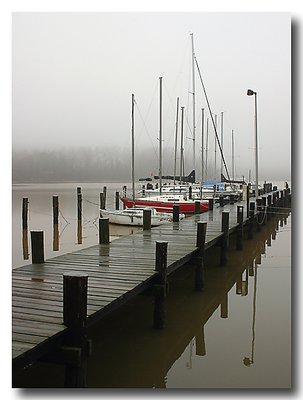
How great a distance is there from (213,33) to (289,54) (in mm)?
1089

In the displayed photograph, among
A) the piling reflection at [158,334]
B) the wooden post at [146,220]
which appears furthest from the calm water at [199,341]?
the wooden post at [146,220]

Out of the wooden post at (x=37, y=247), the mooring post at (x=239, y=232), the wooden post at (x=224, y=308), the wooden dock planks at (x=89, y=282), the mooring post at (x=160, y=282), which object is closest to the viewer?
the wooden dock planks at (x=89, y=282)

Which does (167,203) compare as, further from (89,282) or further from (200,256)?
(89,282)

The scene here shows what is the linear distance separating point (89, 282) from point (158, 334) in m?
1.47

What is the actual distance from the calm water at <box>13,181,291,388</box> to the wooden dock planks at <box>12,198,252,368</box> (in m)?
0.53

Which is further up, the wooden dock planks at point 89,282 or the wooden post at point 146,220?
the wooden post at point 146,220

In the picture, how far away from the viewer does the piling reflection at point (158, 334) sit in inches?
213

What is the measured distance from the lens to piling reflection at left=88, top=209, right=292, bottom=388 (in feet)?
17.8

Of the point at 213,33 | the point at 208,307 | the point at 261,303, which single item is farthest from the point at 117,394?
the point at 261,303

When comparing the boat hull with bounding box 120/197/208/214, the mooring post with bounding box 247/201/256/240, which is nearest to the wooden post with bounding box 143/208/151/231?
the mooring post with bounding box 247/201/256/240

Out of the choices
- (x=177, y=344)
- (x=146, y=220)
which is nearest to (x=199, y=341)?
(x=177, y=344)

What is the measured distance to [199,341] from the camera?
264 inches

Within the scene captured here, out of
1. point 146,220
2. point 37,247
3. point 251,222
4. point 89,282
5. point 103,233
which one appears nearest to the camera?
point 89,282

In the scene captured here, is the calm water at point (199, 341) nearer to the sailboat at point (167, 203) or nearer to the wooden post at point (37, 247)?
the wooden post at point (37, 247)
